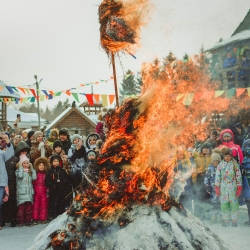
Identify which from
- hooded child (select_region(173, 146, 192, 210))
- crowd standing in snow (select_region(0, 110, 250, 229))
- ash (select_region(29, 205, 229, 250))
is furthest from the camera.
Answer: hooded child (select_region(173, 146, 192, 210))

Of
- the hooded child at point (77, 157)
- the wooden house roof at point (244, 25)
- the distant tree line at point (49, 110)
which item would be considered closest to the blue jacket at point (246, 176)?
the hooded child at point (77, 157)

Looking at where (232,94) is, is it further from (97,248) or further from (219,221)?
(97,248)

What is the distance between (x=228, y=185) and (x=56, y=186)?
12.3ft

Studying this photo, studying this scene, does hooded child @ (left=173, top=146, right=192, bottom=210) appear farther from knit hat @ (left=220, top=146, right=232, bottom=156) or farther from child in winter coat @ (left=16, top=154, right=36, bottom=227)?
child in winter coat @ (left=16, top=154, right=36, bottom=227)

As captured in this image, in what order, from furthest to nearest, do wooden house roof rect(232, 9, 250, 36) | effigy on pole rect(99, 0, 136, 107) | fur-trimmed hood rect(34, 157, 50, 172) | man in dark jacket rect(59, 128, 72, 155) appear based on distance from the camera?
1. wooden house roof rect(232, 9, 250, 36)
2. man in dark jacket rect(59, 128, 72, 155)
3. fur-trimmed hood rect(34, 157, 50, 172)
4. effigy on pole rect(99, 0, 136, 107)

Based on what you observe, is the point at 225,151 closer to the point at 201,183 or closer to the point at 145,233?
the point at 201,183

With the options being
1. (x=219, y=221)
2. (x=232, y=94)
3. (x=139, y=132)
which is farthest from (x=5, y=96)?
(x=139, y=132)

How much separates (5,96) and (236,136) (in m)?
18.0

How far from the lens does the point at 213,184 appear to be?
25.0 ft

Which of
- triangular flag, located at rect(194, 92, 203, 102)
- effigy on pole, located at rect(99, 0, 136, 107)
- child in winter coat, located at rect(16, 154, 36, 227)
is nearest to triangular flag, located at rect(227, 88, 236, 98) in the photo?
triangular flag, located at rect(194, 92, 203, 102)

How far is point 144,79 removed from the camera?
481cm

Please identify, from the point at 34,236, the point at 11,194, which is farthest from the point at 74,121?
the point at 34,236

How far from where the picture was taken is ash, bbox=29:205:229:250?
3.88 metres

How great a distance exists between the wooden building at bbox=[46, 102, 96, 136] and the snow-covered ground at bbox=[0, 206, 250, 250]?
24.7m
